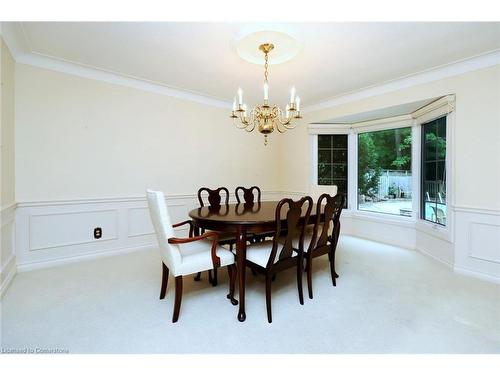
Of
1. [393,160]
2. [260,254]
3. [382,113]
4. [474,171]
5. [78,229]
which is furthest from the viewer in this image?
[393,160]

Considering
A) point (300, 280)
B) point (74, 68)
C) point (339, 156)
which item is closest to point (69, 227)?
point (74, 68)

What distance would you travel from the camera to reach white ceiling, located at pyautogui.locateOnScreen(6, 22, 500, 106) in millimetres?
2059

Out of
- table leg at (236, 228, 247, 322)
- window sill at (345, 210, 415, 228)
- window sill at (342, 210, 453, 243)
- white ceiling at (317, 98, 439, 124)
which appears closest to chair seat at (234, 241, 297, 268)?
table leg at (236, 228, 247, 322)

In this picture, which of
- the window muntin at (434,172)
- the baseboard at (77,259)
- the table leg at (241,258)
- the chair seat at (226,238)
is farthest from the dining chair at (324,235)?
the baseboard at (77,259)

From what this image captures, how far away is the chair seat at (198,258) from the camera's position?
5.99 feet

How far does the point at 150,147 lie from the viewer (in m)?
3.47

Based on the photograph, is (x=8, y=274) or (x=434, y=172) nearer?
(x=8, y=274)

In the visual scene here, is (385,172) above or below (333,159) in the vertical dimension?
below

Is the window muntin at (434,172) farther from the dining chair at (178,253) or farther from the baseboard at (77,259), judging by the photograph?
the baseboard at (77,259)

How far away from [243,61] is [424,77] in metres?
2.19

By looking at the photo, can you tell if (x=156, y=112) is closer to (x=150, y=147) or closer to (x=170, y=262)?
(x=150, y=147)

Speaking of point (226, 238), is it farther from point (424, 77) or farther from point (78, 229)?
point (424, 77)

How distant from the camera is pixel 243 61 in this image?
2.66 metres
